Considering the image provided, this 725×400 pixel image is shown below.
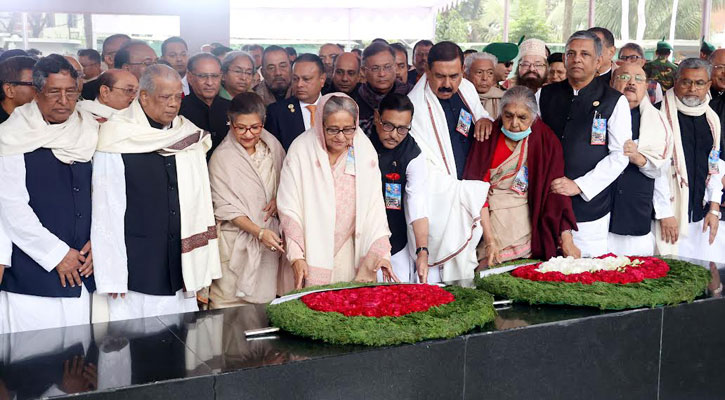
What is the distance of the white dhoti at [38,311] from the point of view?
3389 mm

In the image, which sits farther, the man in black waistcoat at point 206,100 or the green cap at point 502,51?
the green cap at point 502,51

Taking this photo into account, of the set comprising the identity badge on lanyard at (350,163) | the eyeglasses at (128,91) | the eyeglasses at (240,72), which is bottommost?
the identity badge on lanyard at (350,163)

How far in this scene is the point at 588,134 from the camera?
14.4ft

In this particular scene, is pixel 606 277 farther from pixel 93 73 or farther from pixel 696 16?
pixel 696 16

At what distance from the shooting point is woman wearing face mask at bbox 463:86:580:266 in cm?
423

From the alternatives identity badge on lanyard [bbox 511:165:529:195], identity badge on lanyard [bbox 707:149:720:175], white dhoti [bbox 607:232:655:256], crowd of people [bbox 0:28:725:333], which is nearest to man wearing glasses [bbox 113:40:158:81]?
crowd of people [bbox 0:28:725:333]

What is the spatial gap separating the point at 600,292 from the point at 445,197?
50.4 inches

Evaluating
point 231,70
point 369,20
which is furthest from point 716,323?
point 369,20

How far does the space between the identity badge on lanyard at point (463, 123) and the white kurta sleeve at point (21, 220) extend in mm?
2167

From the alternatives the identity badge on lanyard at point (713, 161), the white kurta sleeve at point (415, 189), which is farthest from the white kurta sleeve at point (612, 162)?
the identity badge on lanyard at point (713, 161)

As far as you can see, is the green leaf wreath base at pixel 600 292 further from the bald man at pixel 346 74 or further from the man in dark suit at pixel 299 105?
the bald man at pixel 346 74

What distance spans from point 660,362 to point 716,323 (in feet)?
1.18

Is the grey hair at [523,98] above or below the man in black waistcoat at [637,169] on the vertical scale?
above

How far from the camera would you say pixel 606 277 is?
3.42 m
